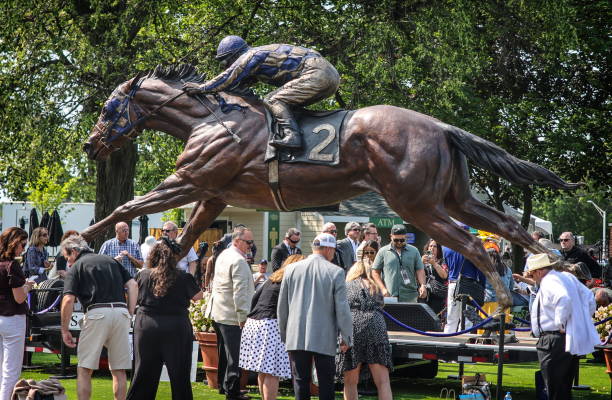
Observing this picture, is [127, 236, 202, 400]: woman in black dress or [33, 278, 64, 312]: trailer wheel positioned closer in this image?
[127, 236, 202, 400]: woman in black dress

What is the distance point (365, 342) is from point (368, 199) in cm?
2227

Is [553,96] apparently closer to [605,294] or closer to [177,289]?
[605,294]

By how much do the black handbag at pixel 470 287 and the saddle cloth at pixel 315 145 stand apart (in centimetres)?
485

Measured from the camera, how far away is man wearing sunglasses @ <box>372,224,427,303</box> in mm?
12250

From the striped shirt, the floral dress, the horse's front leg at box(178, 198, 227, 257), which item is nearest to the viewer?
the horse's front leg at box(178, 198, 227, 257)

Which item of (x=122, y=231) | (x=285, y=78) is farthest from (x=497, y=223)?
(x=122, y=231)

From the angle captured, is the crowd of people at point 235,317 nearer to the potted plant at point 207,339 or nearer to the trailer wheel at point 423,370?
the potted plant at point 207,339

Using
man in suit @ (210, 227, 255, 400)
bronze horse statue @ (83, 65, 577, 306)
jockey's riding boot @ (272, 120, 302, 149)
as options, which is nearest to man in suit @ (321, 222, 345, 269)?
man in suit @ (210, 227, 255, 400)

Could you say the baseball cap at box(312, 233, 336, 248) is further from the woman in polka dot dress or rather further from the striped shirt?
the striped shirt

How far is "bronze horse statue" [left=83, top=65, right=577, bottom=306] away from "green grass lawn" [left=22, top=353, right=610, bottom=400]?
2848mm

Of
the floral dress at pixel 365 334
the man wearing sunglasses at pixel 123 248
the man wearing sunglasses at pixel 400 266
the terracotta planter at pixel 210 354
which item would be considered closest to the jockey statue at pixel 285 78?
the floral dress at pixel 365 334

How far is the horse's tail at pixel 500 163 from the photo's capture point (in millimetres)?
8055

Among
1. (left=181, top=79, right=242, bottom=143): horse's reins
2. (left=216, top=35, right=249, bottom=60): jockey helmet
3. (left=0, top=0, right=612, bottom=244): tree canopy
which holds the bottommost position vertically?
(left=181, top=79, right=242, bottom=143): horse's reins

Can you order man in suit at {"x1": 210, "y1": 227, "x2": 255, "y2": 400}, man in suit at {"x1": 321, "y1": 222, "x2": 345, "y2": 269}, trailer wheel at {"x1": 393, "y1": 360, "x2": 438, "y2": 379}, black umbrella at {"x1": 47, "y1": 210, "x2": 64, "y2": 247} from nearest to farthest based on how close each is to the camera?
man in suit at {"x1": 210, "y1": 227, "x2": 255, "y2": 400} < man in suit at {"x1": 321, "y1": 222, "x2": 345, "y2": 269} < trailer wheel at {"x1": 393, "y1": 360, "x2": 438, "y2": 379} < black umbrella at {"x1": 47, "y1": 210, "x2": 64, "y2": 247}
